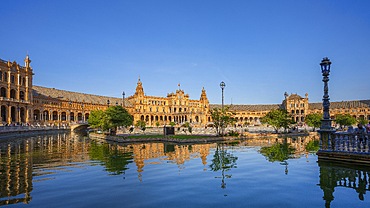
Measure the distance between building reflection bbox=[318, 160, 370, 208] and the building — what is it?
2656 inches

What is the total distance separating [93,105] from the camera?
126000mm

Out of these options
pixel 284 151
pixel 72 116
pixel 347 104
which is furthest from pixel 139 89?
pixel 284 151

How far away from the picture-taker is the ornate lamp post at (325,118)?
57.8 ft

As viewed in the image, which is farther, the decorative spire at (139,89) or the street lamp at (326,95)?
the decorative spire at (139,89)

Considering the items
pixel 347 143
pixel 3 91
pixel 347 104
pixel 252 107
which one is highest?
pixel 3 91

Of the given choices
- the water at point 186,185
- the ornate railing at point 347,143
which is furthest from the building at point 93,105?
the water at point 186,185

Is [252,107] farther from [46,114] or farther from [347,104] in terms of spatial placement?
[46,114]

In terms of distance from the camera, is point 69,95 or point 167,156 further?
point 69,95

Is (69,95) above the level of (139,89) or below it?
below

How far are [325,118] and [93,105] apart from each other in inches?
4681

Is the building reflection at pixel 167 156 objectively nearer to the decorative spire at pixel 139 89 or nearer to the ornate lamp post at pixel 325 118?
the ornate lamp post at pixel 325 118

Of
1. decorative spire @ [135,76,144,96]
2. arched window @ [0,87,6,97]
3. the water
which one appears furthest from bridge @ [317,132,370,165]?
decorative spire @ [135,76,144,96]

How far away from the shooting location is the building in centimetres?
7731

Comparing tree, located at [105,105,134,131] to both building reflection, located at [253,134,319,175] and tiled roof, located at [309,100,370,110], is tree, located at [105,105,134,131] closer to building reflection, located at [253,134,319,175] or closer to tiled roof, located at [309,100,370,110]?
building reflection, located at [253,134,319,175]
